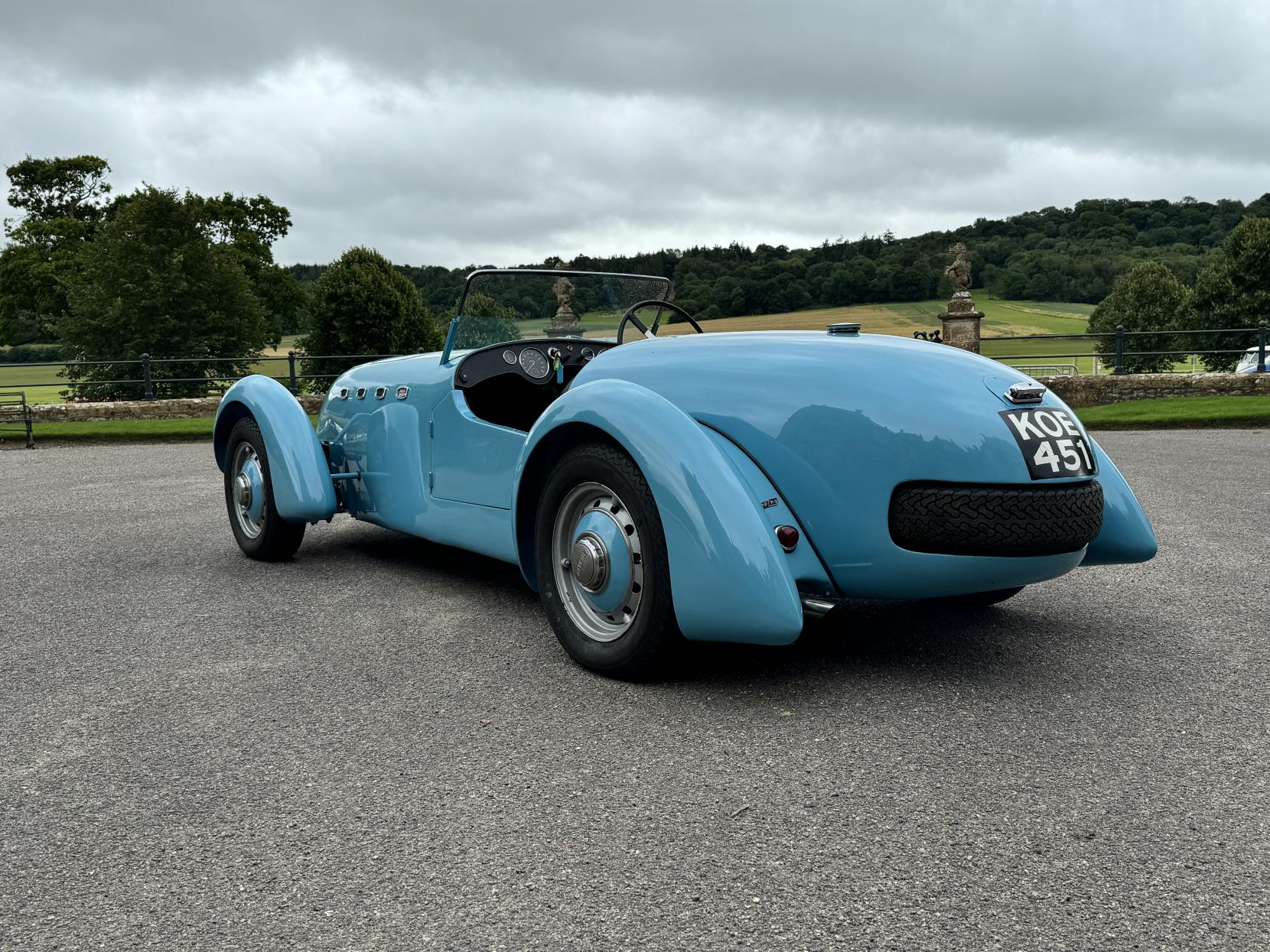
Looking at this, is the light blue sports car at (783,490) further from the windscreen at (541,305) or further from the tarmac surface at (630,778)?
the windscreen at (541,305)

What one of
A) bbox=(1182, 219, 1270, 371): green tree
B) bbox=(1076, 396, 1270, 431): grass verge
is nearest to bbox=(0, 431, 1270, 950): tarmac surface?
bbox=(1076, 396, 1270, 431): grass verge

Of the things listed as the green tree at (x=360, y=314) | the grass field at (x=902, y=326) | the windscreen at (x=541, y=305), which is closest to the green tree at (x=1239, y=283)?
the grass field at (x=902, y=326)

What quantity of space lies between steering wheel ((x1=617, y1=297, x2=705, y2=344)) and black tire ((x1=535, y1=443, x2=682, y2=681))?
1.05 meters

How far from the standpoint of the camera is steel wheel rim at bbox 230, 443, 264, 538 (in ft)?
17.8

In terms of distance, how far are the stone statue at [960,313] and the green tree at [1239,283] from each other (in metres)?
24.0

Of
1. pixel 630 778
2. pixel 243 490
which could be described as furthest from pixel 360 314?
pixel 630 778

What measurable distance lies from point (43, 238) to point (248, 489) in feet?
158

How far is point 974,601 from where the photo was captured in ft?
13.6

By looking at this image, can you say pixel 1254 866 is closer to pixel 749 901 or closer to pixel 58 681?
pixel 749 901

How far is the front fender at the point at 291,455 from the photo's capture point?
5.04 metres

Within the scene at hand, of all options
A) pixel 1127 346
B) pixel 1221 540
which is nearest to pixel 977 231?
Result: pixel 1127 346

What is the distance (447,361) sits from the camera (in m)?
4.68

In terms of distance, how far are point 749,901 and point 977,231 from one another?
5489cm

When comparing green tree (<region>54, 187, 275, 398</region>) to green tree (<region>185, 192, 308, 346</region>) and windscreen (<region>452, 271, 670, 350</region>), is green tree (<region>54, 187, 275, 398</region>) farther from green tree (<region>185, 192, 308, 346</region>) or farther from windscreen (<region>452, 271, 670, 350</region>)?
windscreen (<region>452, 271, 670, 350</region>)
